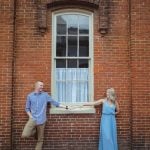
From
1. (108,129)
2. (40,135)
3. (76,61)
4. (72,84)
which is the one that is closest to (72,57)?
(76,61)

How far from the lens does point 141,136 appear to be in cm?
1280

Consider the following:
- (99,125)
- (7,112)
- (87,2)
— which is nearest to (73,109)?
(99,125)

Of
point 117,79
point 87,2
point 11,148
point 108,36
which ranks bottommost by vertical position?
point 11,148

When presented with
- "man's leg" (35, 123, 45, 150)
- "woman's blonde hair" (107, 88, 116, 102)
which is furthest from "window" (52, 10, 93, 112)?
"man's leg" (35, 123, 45, 150)

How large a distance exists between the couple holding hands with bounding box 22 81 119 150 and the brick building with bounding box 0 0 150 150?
26 centimetres

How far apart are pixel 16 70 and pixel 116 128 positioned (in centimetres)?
303

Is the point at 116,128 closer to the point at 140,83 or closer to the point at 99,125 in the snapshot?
the point at 99,125

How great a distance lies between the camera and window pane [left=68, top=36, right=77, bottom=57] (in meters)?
13.1

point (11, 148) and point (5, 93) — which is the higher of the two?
point (5, 93)

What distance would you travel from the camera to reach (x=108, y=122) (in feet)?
41.3

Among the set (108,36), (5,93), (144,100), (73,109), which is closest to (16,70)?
(5,93)

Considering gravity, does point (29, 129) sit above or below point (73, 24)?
below

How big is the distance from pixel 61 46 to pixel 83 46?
59cm

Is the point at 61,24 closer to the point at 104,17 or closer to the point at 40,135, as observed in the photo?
the point at 104,17
